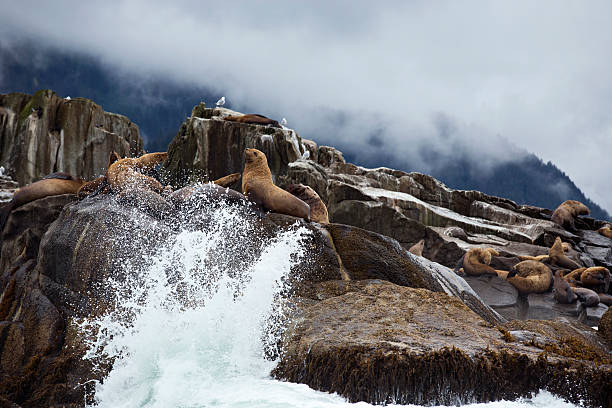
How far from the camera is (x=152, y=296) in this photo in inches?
161

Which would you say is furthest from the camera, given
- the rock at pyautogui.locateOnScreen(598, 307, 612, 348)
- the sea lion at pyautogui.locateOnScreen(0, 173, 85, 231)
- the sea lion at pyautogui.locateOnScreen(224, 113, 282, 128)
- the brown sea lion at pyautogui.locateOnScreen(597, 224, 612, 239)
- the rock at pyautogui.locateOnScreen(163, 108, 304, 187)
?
the brown sea lion at pyautogui.locateOnScreen(597, 224, 612, 239)

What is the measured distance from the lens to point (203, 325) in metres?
3.80

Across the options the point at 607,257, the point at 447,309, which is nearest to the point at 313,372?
the point at 447,309

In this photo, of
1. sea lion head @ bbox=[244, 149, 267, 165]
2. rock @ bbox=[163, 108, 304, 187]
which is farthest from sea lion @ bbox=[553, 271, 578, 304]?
rock @ bbox=[163, 108, 304, 187]

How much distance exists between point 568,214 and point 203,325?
19.1 metres

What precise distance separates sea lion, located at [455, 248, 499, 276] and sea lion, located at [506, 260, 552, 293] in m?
0.45

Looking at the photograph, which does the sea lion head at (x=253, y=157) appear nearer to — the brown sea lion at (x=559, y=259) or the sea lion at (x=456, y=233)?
the sea lion at (x=456, y=233)

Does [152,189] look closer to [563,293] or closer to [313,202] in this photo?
[313,202]

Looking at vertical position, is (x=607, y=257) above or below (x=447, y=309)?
above

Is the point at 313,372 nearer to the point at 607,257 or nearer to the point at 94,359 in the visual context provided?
the point at 94,359

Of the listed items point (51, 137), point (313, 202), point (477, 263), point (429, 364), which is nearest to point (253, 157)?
point (313, 202)

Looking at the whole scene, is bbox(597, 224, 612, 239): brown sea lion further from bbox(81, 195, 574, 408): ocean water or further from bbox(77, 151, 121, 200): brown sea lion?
bbox(77, 151, 121, 200): brown sea lion

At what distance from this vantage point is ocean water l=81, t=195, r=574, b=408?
297 centimetres

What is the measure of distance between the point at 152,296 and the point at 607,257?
16.8 m
